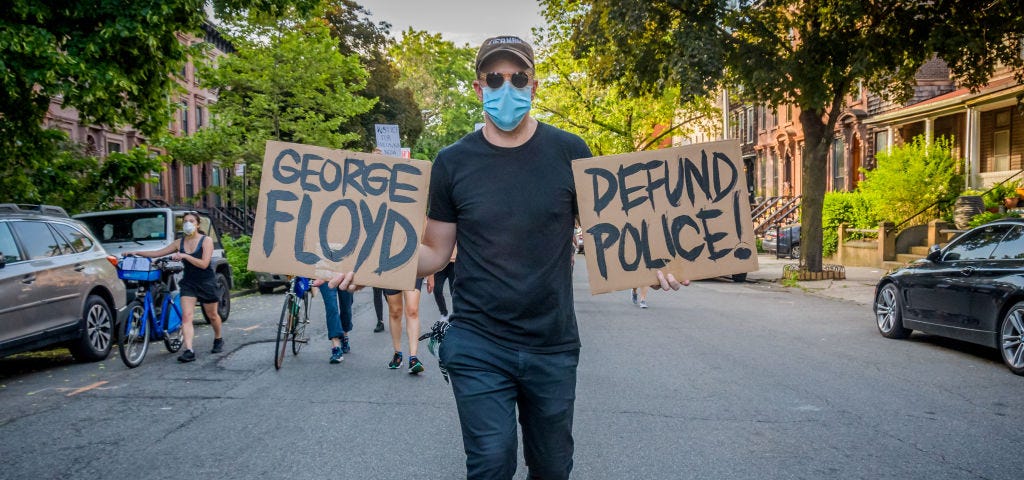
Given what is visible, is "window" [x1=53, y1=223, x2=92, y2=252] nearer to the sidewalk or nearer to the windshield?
the windshield

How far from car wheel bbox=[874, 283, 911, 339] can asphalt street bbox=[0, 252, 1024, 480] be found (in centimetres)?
23

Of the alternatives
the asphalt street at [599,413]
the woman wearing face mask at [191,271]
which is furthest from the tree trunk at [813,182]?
the woman wearing face mask at [191,271]

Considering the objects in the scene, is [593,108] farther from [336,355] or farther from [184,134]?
[336,355]

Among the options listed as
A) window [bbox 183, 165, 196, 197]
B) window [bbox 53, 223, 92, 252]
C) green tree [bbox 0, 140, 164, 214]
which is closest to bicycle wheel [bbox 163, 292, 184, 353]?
window [bbox 53, 223, 92, 252]

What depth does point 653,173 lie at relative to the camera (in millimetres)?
3932

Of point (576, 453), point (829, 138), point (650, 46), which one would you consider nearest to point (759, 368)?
point (576, 453)

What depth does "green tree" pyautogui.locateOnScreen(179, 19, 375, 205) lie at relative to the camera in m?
29.8

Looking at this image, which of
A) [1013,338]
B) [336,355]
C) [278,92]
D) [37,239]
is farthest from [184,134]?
[1013,338]

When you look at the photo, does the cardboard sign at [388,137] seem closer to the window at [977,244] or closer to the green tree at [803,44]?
the green tree at [803,44]

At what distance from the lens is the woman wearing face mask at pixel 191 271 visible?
974 cm

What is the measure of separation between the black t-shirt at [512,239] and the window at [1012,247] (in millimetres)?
7632

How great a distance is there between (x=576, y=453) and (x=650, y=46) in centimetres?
1582

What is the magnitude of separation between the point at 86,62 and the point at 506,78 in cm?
1019

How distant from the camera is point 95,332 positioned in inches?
400
